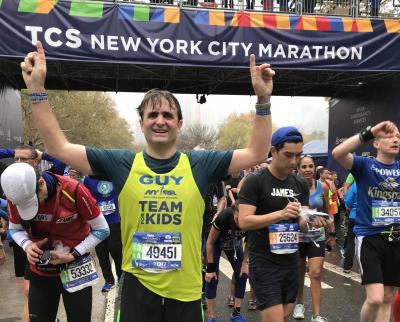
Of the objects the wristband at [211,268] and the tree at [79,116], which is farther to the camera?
the tree at [79,116]

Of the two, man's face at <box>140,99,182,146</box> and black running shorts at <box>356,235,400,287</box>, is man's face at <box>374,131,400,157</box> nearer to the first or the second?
black running shorts at <box>356,235,400,287</box>

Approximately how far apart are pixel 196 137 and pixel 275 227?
211 ft

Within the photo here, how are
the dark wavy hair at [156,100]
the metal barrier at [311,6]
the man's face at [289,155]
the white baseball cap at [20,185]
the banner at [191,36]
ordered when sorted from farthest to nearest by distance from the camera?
the metal barrier at [311,6]
the banner at [191,36]
the man's face at [289,155]
the white baseball cap at [20,185]
the dark wavy hair at [156,100]

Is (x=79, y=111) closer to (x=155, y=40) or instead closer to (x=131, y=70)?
(x=131, y=70)

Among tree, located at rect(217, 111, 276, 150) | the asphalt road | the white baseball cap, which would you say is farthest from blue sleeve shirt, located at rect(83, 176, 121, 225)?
tree, located at rect(217, 111, 276, 150)

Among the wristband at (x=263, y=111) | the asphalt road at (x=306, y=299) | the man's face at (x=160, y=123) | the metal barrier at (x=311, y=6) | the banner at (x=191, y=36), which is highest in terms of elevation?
the metal barrier at (x=311, y=6)

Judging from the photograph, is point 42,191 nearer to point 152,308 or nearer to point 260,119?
point 152,308

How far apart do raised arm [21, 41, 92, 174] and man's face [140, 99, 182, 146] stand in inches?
15.1

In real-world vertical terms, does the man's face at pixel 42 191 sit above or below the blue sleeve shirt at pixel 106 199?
above

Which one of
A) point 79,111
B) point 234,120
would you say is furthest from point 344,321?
point 234,120

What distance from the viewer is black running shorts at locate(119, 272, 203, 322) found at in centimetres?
214

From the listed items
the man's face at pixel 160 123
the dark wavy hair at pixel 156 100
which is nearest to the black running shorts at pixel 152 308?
the man's face at pixel 160 123

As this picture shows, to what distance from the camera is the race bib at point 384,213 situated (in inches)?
146

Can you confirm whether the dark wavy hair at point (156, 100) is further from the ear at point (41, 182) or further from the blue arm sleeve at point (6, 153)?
the blue arm sleeve at point (6, 153)
